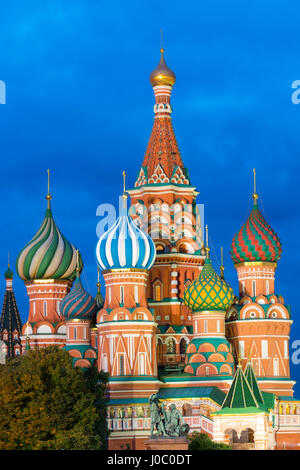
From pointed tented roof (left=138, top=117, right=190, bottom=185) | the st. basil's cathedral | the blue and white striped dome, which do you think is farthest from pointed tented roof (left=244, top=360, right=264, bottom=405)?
pointed tented roof (left=138, top=117, right=190, bottom=185)

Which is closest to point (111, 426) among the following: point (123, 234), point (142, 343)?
point (142, 343)

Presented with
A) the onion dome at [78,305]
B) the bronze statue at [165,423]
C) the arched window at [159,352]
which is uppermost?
the onion dome at [78,305]

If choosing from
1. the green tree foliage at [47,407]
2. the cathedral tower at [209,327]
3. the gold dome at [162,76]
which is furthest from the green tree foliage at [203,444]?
the gold dome at [162,76]

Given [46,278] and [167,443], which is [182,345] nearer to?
[46,278]

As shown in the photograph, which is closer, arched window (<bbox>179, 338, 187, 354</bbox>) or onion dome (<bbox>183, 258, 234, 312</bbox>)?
onion dome (<bbox>183, 258, 234, 312</bbox>)

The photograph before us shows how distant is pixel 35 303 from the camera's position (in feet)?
238

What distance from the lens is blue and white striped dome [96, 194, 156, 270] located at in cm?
6594

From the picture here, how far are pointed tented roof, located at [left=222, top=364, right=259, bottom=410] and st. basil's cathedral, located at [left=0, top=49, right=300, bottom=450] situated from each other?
0.16ft

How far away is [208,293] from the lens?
6731 centimetres

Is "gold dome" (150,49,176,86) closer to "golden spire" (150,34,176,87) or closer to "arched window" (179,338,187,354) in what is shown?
"golden spire" (150,34,176,87)

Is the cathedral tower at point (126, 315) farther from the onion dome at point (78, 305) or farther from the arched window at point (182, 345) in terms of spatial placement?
the arched window at point (182, 345)

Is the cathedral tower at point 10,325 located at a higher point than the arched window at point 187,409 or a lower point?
higher

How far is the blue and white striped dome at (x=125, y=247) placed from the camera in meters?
65.9

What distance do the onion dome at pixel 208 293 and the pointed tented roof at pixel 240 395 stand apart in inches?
215
